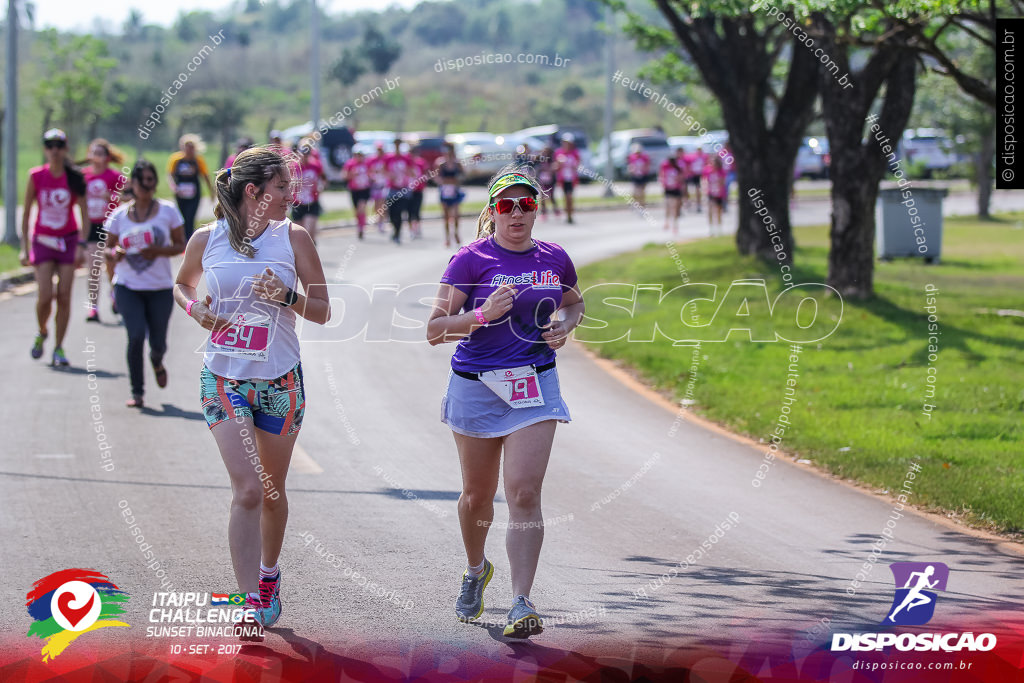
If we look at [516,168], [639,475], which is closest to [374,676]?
[516,168]

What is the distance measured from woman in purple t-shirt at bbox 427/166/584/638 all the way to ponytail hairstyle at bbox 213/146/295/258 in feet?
2.75

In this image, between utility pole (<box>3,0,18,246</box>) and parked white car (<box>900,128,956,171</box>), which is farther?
parked white car (<box>900,128,956,171</box>)

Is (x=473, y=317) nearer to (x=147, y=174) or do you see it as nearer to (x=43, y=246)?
(x=147, y=174)

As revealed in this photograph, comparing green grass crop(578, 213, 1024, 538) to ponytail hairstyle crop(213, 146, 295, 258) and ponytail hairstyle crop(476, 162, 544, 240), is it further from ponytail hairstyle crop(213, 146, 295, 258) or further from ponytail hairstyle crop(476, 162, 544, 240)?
ponytail hairstyle crop(213, 146, 295, 258)

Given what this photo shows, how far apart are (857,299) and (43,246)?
375 inches

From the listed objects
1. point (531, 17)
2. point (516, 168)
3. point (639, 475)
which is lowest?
point (639, 475)

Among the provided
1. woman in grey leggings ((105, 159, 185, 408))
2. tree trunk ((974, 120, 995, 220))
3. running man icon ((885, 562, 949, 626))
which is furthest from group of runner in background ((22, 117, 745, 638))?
tree trunk ((974, 120, 995, 220))

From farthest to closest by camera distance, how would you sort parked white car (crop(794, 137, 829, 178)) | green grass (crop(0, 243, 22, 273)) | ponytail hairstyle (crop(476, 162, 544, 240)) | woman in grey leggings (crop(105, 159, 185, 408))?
parked white car (crop(794, 137, 829, 178)) < green grass (crop(0, 243, 22, 273)) < woman in grey leggings (crop(105, 159, 185, 408)) < ponytail hairstyle (crop(476, 162, 544, 240))

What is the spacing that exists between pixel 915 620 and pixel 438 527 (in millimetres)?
2641

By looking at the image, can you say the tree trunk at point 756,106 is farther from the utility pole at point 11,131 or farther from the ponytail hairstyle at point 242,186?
the ponytail hairstyle at point 242,186

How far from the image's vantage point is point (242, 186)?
5160 mm

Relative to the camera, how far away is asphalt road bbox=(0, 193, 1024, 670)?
544 centimetres

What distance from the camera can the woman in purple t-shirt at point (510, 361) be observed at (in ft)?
16.8

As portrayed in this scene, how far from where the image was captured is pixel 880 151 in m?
14.5
